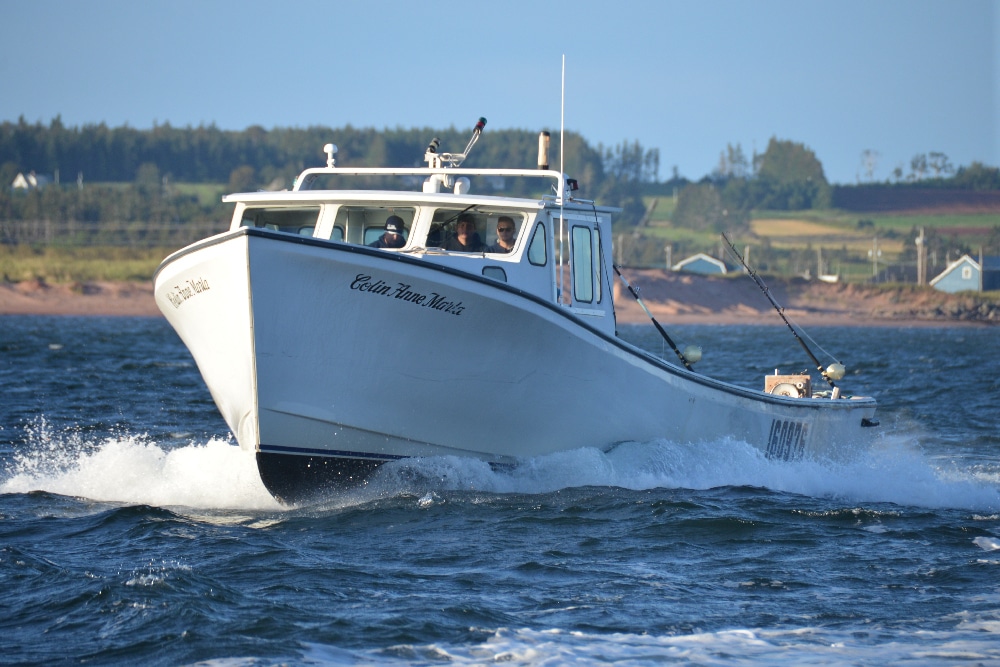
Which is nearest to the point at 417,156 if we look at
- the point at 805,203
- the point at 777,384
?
the point at 805,203

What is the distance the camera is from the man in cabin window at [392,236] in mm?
12012

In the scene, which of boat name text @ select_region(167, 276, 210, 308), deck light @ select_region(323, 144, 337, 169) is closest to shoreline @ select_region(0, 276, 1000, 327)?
deck light @ select_region(323, 144, 337, 169)

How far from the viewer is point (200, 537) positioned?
10117mm

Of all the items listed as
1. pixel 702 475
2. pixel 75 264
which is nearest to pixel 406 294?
pixel 702 475

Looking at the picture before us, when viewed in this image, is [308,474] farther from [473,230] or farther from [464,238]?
[473,230]

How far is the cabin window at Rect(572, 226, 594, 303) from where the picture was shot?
1293 centimetres

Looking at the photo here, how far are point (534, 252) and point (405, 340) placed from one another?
1986mm

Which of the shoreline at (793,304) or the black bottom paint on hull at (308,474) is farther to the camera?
the shoreline at (793,304)

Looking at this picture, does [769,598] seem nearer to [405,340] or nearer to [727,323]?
[405,340]

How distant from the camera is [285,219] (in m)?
12.7

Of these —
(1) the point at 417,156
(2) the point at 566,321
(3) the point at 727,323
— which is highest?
(1) the point at 417,156

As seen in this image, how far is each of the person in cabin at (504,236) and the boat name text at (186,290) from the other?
2.84 metres

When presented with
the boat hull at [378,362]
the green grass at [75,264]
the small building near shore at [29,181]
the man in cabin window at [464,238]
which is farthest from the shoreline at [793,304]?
the small building near shore at [29,181]

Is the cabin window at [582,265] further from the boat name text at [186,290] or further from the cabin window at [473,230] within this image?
the boat name text at [186,290]
